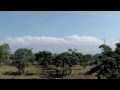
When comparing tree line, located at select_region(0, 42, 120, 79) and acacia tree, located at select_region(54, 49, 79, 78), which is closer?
tree line, located at select_region(0, 42, 120, 79)

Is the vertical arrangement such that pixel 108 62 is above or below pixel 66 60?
below

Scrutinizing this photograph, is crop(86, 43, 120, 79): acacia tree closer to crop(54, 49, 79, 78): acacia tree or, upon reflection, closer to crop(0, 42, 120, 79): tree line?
crop(0, 42, 120, 79): tree line

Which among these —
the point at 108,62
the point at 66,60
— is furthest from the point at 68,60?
the point at 108,62

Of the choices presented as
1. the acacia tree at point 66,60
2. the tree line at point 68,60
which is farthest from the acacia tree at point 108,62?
the acacia tree at point 66,60

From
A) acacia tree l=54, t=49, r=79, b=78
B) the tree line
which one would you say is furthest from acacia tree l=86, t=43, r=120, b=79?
acacia tree l=54, t=49, r=79, b=78

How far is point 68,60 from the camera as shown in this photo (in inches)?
1109

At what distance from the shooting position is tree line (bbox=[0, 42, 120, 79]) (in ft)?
50.3

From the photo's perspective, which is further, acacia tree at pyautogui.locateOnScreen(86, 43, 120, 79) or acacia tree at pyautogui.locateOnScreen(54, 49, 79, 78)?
acacia tree at pyautogui.locateOnScreen(54, 49, 79, 78)

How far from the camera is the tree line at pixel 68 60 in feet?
50.3

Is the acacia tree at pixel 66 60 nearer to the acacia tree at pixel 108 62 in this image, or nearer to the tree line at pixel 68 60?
the tree line at pixel 68 60

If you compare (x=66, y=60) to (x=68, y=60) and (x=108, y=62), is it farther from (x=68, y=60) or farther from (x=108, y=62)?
(x=108, y=62)
